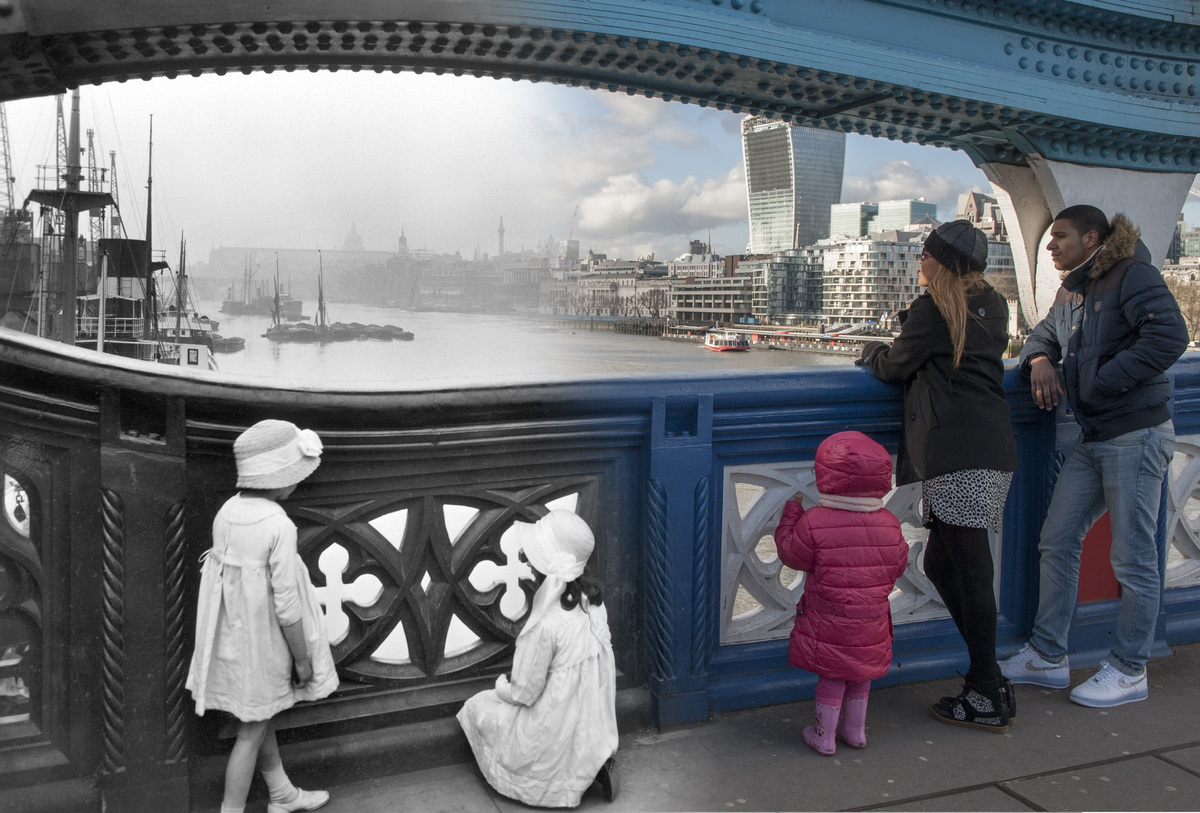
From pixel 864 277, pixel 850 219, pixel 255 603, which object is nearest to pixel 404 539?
pixel 255 603

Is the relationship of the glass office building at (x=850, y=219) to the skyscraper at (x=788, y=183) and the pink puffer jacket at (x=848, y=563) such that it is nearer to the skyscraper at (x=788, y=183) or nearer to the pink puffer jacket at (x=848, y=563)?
the skyscraper at (x=788, y=183)

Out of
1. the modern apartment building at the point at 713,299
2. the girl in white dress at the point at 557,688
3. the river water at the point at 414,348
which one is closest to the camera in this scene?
the girl in white dress at the point at 557,688

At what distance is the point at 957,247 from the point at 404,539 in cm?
164

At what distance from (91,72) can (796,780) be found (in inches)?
234

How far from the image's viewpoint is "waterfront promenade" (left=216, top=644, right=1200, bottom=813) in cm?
190

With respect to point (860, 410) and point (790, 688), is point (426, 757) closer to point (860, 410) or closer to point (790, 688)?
point (790, 688)

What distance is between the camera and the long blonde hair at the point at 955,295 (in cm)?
225

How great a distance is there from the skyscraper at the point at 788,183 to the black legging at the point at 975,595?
19.4 m

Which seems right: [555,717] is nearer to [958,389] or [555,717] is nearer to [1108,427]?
[958,389]

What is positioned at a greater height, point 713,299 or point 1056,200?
point 1056,200

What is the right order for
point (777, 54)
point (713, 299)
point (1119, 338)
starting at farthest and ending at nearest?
point (713, 299)
point (777, 54)
point (1119, 338)

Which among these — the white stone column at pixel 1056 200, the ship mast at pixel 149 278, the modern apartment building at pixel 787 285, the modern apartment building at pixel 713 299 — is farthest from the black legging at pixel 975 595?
the modern apartment building at pixel 787 285

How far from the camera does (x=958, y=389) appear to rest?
2287mm

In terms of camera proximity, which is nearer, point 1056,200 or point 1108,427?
point 1108,427
